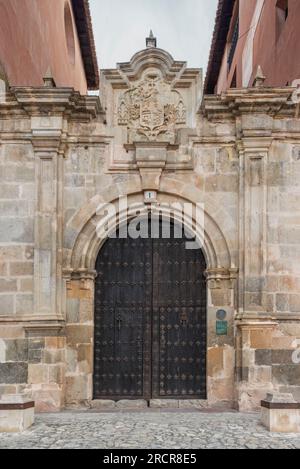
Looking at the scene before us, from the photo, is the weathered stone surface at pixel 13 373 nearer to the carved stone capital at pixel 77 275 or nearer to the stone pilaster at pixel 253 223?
the carved stone capital at pixel 77 275

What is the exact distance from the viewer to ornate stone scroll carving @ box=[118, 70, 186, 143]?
377 inches

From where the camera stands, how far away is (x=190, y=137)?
9.59 meters

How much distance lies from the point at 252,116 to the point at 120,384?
4338 mm

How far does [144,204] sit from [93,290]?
4.81 ft

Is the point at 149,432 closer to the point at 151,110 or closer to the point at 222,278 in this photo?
the point at 222,278

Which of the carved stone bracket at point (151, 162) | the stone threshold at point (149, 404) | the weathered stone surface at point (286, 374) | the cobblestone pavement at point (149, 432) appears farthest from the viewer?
the carved stone bracket at point (151, 162)

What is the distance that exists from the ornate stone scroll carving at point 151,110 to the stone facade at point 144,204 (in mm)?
15

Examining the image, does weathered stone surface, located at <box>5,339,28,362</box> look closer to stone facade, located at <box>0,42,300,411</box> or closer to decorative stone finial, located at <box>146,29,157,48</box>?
stone facade, located at <box>0,42,300,411</box>

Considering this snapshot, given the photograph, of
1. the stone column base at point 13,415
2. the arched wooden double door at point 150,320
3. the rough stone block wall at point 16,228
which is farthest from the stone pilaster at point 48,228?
the stone column base at point 13,415

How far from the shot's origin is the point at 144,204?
377 inches

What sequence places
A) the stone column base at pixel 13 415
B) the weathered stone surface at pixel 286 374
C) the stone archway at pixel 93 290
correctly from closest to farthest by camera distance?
the stone column base at pixel 13 415
the weathered stone surface at pixel 286 374
the stone archway at pixel 93 290

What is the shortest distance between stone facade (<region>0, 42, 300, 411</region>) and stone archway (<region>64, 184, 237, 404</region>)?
0.01m

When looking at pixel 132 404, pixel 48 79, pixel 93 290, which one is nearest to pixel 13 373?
pixel 93 290

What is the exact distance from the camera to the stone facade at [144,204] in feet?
29.9
